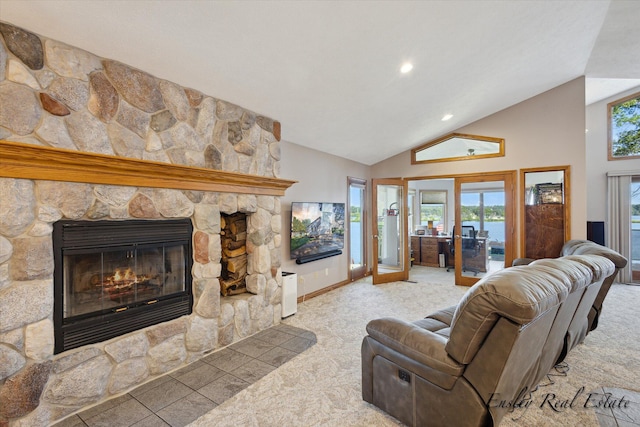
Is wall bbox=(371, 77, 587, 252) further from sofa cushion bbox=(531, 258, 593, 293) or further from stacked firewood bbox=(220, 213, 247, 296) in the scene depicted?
stacked firewood bbox=(220, 213, 247, 296)

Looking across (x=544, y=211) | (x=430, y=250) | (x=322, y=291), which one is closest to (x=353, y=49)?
(x=322, y=291)

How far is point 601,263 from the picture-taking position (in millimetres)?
2090

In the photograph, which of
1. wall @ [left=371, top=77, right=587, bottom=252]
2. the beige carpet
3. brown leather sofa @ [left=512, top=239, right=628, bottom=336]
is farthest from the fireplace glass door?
wall @ [left=371, top=77, right=587, bottom=252]

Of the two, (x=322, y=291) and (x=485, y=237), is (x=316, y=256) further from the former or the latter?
(x=485, y=237)

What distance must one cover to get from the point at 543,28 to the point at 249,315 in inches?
171

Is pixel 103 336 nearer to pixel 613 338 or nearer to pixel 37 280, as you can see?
pixel 37 280

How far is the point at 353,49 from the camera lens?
8.64 feet

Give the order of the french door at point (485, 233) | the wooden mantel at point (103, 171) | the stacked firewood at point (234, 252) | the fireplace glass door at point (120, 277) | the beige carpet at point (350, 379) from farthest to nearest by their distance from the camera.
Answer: the french door at point (485, 233)
the stacked firewood at point (234, 252)
the fireplace glass door at point (120, 277)
the beige carpet at point (350, 379)
the wooden mantel at point (103, 171)

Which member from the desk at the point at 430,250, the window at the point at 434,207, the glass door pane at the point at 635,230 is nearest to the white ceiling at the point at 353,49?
the glass door pane at the point at 635,230

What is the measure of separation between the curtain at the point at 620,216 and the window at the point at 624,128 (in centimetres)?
44

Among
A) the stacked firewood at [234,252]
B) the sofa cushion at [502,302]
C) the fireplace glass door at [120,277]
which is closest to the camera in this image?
the sofa cushion at [502,302]

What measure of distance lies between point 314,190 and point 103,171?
3.01 m

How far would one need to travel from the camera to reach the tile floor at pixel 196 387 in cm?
194

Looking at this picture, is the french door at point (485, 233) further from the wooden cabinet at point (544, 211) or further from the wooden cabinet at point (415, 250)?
the wooden cabinet at point (415, 250)
